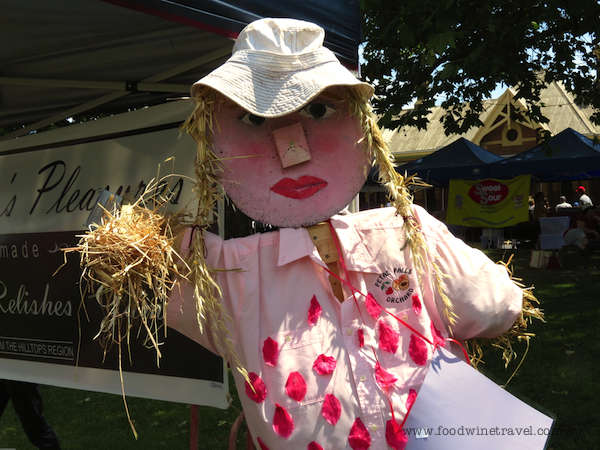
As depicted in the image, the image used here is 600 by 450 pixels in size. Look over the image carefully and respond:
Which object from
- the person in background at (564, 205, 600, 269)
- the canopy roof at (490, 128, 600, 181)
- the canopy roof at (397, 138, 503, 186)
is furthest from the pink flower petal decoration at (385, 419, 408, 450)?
the canopy roof at (397, 138, 503, 186)

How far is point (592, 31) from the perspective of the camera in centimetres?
474

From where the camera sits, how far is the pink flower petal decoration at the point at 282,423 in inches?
60.7

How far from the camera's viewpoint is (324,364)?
5.12ft

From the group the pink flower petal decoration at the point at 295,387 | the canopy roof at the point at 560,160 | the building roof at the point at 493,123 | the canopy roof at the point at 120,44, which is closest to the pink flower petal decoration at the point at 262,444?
the pink flower petal decoration at the point at 295,387

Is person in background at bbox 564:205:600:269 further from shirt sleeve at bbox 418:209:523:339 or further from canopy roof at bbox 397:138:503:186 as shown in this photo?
shirt sleeve at bbox 418:209:523:339

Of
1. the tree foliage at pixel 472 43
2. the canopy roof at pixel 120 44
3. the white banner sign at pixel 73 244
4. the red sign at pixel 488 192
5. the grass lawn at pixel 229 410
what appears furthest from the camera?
the red sign at pixel 488 192

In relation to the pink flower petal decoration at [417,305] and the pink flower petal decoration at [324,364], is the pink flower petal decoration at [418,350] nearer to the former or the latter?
the pink flower petal decoration at [417,305]

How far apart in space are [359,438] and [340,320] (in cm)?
34

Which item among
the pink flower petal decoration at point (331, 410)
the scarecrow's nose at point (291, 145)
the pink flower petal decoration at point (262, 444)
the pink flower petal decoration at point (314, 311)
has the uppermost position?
the scarecrow's nose at point (291, 145)

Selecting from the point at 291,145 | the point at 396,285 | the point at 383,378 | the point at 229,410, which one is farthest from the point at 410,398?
the point at 229,410

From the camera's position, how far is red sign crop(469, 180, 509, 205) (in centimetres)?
1202

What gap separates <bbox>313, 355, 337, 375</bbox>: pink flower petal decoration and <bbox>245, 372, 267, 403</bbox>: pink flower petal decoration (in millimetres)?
167

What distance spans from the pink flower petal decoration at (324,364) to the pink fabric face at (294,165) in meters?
0.41

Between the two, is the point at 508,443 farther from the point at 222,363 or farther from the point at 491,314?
the point at 222,363
